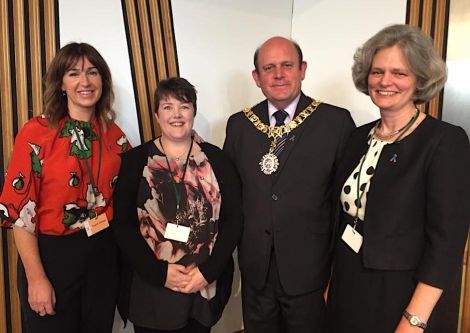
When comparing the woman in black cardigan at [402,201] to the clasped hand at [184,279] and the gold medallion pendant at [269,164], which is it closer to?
the gold medallion pendant at [269,164]

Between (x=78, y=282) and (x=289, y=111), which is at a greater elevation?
(x=289, y=111)

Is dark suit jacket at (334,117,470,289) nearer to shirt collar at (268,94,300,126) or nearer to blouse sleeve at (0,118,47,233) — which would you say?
shirt collar at (268,94,300,126)

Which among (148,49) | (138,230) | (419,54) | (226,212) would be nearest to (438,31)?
(419,54)

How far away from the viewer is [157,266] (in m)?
1.55

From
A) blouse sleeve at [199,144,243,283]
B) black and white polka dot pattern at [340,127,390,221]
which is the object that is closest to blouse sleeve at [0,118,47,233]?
blouse sleeve at [199,144,243,283]

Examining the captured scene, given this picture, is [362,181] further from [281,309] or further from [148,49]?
[148,49]

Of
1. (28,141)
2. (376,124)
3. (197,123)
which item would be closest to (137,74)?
(197,123)

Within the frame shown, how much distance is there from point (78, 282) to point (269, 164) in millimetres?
966

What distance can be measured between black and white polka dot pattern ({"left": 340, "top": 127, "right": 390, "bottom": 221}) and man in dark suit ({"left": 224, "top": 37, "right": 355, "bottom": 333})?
0.22m

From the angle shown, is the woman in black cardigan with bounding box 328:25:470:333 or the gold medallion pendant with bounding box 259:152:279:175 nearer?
the woman in black cardigan with bounding box 328:25:470:333

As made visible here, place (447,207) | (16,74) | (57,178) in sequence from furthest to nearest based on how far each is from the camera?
(16,74)
(57,178)
(447,207)

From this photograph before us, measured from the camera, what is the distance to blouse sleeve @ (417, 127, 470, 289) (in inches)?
47.0

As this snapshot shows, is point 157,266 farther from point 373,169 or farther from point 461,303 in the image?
point 461,303

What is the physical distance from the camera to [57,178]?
1.56 m
